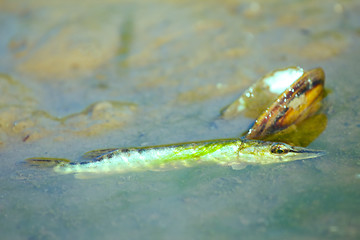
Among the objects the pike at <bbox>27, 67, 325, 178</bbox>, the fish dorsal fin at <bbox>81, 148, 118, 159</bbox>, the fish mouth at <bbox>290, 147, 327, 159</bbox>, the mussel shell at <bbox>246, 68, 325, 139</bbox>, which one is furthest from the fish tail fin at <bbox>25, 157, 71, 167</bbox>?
the fish mouth at <bbox>290, 147, 327, 159</bbox>

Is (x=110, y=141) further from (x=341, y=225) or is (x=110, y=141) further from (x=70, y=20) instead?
(x=70, y=20)

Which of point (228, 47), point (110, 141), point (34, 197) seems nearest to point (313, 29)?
point (228, 47)

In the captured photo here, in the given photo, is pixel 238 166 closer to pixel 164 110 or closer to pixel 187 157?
pixel 187 157

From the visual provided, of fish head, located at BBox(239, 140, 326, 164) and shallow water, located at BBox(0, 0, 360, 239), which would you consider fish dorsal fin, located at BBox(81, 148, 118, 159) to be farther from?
fish head, located at BBox(239, 140, 326, 164)

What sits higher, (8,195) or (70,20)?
(70,20)

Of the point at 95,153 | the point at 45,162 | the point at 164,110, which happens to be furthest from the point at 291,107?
the point at 45,162

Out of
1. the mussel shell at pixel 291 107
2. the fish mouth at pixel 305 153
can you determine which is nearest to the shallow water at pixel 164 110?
the fish mouth at pixel 305 153
